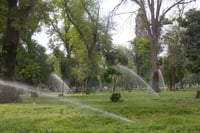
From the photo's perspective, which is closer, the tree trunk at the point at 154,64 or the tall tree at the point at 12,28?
the tall tree at the point at 12,28

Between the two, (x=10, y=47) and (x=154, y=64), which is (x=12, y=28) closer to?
(x=10, y=47)

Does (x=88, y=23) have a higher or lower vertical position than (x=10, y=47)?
higher

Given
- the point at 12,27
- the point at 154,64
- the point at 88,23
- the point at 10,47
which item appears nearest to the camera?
the point at 12,27

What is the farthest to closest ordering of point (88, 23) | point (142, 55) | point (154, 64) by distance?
point (142, 55), point (88, 23), point (154, 64)

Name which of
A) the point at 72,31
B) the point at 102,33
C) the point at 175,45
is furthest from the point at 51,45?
the point at 175,45

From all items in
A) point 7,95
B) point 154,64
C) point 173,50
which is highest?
point 173,50

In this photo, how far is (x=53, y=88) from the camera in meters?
64.6

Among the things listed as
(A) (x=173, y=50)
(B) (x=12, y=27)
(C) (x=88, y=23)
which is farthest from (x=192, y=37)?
(A) (x=173, y=50)

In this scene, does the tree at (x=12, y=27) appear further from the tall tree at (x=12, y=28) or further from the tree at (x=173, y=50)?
the tree at (x=173, y=50)

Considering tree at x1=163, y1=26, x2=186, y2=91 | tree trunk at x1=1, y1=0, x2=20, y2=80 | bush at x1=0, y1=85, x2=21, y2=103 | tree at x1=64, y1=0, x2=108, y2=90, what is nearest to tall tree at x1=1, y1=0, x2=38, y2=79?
tree trunk at x1=1, y1=0, x2=20, y2=80

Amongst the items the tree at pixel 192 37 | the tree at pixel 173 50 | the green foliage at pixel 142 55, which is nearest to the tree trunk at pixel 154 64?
the tree at pixel 192 37

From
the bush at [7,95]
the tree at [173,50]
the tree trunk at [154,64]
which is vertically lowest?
the bush at [7,95]

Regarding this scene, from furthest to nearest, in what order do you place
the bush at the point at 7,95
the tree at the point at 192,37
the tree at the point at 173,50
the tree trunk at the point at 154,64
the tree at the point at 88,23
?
the tree at the point at 173,50 < the tree at the point at 88,23 < the tree at the point at 192,37 < the tree trunk at the point at 154,64 < the bush at the point at 7,95

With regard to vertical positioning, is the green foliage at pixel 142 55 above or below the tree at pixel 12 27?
above
